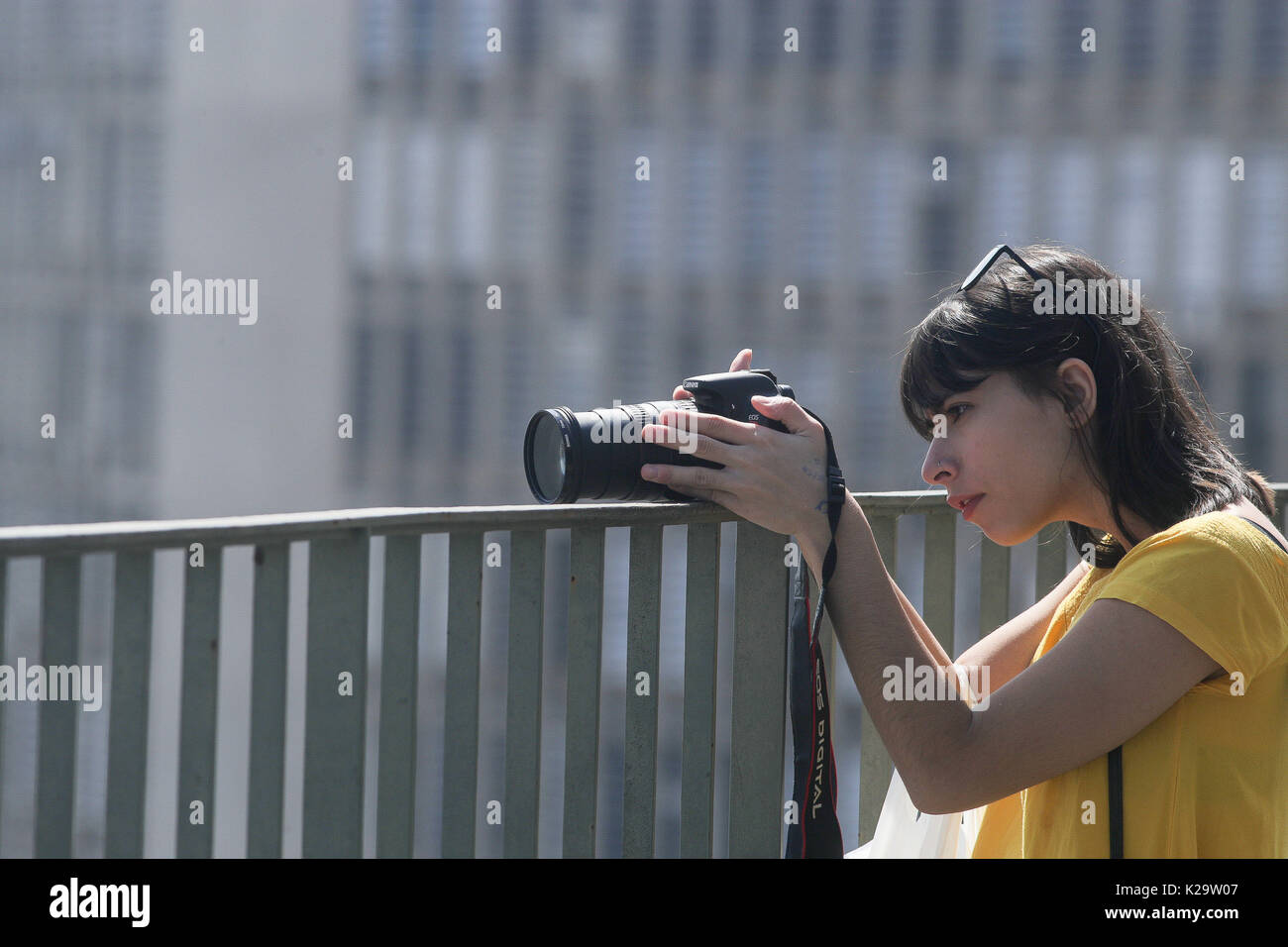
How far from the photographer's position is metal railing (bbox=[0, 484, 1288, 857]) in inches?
29.3

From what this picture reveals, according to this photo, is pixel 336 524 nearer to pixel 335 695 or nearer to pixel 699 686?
pixel 335 695

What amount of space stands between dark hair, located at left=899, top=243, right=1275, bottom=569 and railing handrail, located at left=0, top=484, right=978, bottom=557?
9.0 inches

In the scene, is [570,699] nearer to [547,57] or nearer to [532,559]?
[532,559]

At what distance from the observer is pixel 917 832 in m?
0.96

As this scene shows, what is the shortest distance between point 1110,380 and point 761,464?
0.25 meters

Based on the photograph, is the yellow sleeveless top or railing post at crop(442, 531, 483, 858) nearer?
the yellow sleeveless top

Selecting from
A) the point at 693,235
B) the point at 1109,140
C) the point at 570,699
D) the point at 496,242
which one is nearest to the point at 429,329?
the point at 496,242

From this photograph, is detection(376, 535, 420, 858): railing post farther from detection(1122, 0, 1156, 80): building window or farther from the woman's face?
detection(1122, 0, 1156, 80): building window

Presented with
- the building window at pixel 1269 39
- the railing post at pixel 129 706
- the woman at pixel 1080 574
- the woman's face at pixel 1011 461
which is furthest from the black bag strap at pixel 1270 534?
the building window at pixel 1269 39

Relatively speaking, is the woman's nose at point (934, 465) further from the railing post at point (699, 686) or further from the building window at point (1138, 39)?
the building window at point (1138, 39)

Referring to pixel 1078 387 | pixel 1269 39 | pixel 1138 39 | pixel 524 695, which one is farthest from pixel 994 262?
pixel 1269 39

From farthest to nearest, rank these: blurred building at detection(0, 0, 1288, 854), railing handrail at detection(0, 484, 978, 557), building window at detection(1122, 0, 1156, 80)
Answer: building window at detection(1122, 0, 1156, 80), blurred building at detection(0, 0, 1288, 854), railing handrail at detection(0, 484, 978, 557)
